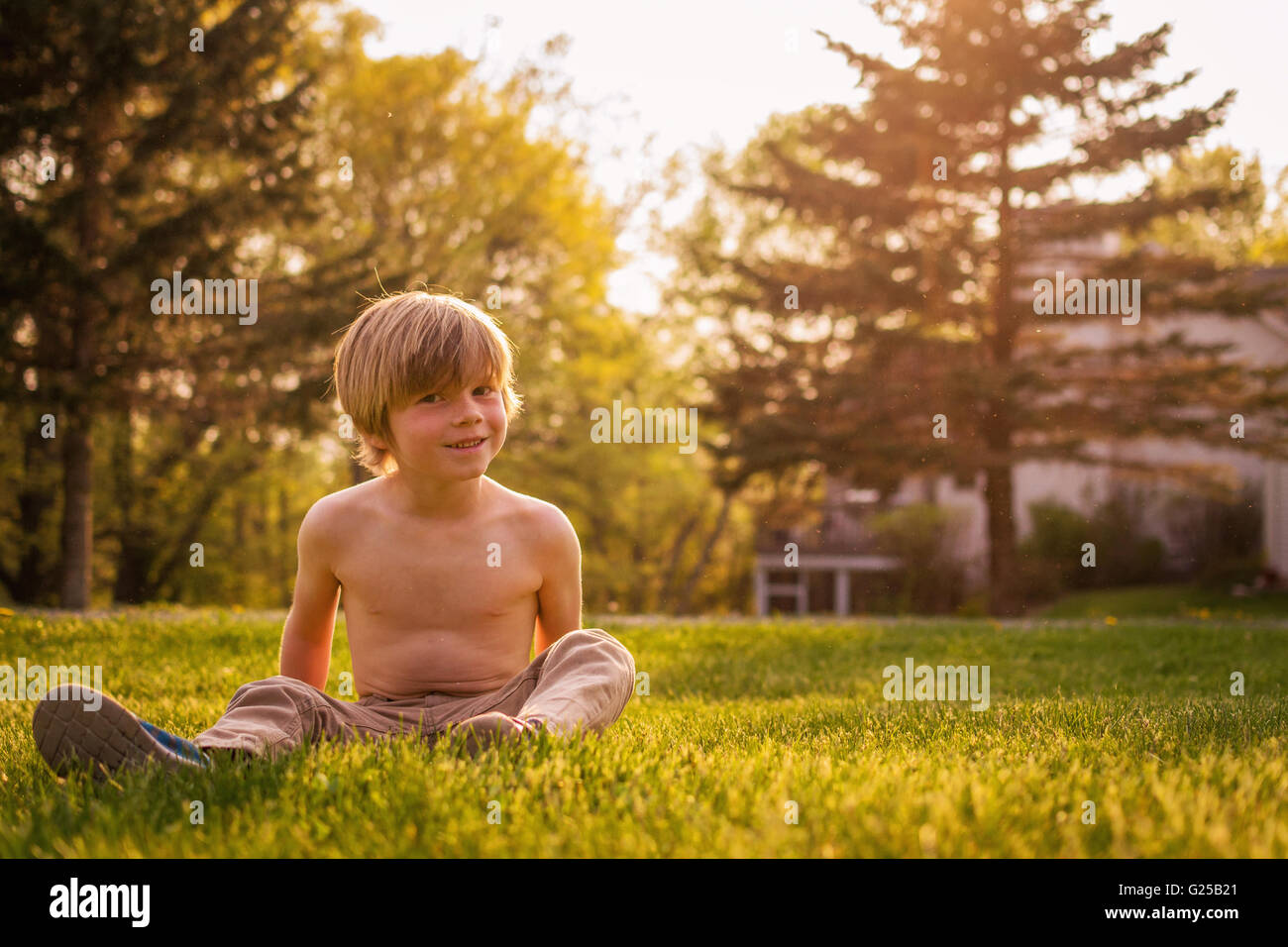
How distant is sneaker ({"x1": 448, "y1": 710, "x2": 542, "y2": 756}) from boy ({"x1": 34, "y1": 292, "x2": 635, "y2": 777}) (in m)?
0.13

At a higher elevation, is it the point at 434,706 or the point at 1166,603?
the point at 434,706

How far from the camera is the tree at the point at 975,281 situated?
1278cm

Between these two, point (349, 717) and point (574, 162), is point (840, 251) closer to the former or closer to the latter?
point (574, 162)

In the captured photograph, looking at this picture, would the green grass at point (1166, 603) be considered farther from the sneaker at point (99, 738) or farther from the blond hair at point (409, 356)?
the sneaker at point (99, 738)

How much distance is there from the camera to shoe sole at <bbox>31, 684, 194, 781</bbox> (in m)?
2.44

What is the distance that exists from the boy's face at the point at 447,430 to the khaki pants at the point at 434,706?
0.59 metres

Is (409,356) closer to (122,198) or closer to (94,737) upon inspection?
(94,737)

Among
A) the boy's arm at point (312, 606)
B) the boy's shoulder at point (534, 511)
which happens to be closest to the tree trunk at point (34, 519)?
the boy's arm at point (312, 606)

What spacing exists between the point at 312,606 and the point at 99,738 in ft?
2.75

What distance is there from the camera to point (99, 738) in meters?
2.46

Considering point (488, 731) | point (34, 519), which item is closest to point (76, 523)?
point (34, 519)

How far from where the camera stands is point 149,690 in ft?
15.9

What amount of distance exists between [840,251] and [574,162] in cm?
697

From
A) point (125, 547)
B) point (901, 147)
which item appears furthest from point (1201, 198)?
point (125, 547)
